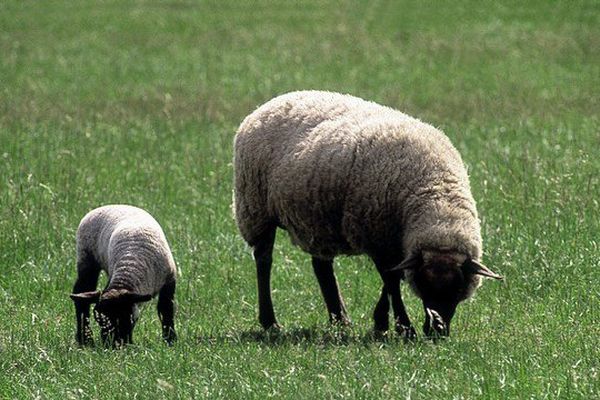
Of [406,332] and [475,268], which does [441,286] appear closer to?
[475,268]

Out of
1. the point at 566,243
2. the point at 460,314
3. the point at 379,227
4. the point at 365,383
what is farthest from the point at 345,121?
the point at 365,383

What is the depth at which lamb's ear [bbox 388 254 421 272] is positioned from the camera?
28.5 ft

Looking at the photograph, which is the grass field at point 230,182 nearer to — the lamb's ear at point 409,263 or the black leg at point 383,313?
the black leg at point 383,313

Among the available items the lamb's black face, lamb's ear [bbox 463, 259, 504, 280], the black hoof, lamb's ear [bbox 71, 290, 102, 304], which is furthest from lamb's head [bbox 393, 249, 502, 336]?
lamb's ear [bbox 71, 290, 102, 304]

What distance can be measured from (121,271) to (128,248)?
0.92 ft

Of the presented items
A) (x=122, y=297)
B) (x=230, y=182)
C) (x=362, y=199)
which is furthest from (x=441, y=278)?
(x=230, y=182)

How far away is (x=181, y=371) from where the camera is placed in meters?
7.72

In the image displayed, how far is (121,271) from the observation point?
352 inches

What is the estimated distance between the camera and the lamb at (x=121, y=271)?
868 centimetres

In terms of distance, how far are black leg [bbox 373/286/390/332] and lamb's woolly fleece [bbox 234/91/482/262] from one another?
1.08ft

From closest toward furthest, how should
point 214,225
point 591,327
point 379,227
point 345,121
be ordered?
point 591,327 < point 379,227 < point 345,121 < point 214,225

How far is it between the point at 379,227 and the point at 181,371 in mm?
2151

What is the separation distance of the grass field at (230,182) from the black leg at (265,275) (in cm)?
18

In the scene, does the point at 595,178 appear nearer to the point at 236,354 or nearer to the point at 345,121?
the point at 345,121
